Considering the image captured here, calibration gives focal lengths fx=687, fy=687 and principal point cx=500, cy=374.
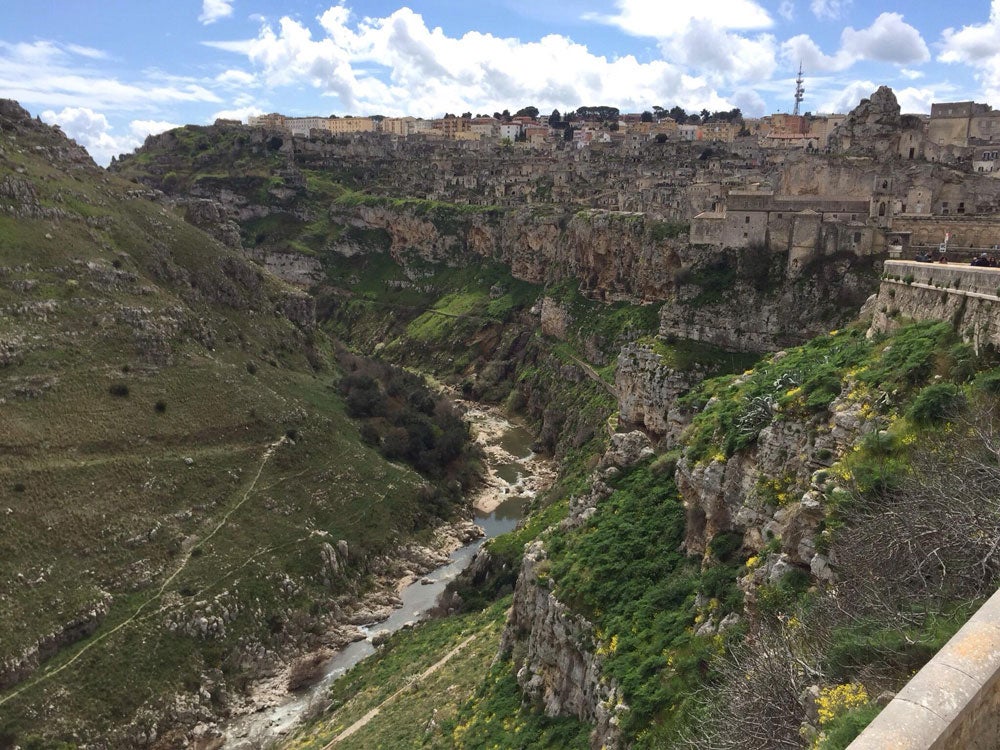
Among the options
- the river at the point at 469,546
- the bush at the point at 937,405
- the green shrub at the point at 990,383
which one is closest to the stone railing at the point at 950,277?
the green shrub at the point at 990,383

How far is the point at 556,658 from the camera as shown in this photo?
65.9 ft

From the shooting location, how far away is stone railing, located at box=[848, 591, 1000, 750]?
6.02 meters

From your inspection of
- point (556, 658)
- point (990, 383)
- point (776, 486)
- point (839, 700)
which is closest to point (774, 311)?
point (776, 486)

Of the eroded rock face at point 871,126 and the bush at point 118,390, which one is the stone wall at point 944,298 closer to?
the eroded rock face at point 871,126

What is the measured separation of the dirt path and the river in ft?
21.6

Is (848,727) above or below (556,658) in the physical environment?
above

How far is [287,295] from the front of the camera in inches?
2921

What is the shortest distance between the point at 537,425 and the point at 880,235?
40.7 metres

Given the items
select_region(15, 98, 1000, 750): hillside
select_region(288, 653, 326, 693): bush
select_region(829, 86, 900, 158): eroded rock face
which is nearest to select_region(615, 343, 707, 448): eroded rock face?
select_region(15, 98, 1000, 750): hillside

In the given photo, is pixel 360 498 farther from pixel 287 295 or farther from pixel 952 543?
pixel 952 543

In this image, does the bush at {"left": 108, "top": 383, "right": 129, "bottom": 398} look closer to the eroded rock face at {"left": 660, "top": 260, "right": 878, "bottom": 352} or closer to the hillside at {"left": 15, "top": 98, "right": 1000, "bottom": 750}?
the hillside at {"left": 15, "top": 98, "right": 1000, "bottom": 750}

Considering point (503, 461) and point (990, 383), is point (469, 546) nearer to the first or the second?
point (503, 461)

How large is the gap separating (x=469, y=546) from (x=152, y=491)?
22616mm

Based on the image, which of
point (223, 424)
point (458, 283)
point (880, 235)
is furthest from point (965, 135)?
point (223, 424)
